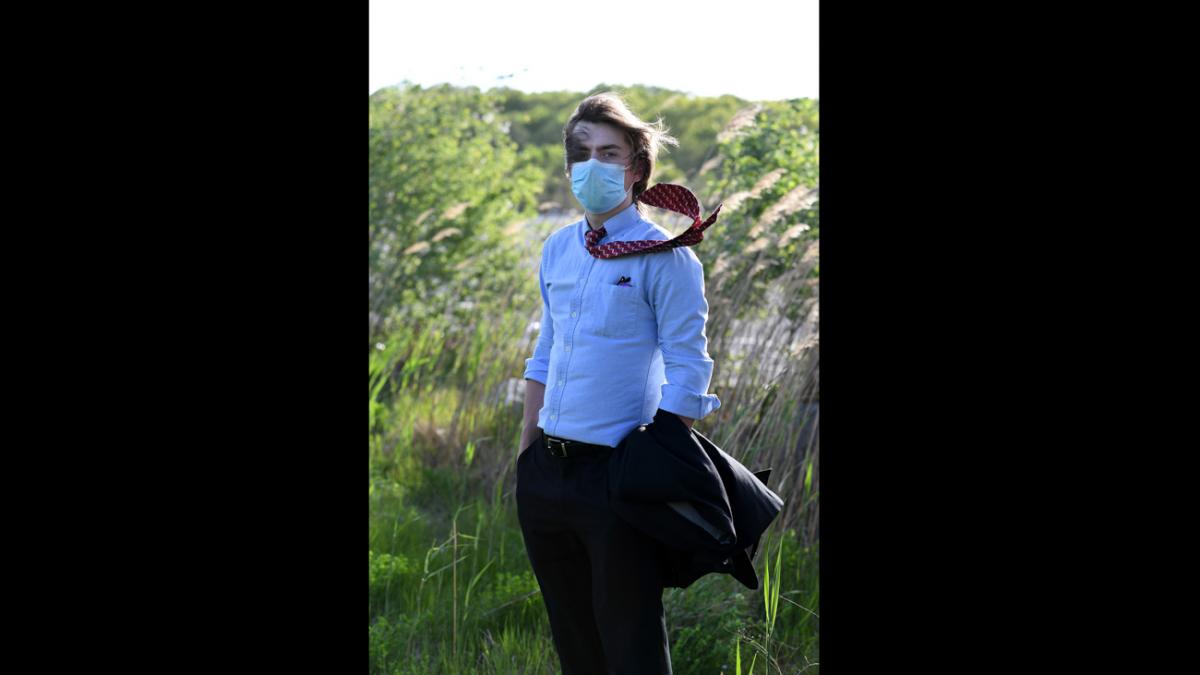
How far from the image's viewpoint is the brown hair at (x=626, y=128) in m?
2.70

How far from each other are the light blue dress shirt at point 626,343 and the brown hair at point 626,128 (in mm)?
130

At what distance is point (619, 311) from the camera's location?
260cm

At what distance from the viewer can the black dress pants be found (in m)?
2.52

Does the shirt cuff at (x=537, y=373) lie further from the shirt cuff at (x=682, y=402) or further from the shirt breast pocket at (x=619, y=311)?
the shirt cuff at (x=682, y=402)

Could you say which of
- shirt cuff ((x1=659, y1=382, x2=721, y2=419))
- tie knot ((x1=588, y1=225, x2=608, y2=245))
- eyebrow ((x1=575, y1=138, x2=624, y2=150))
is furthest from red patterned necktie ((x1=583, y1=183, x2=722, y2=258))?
shirt cuff ((x1=659, y1=382, x2=721, y2=419))

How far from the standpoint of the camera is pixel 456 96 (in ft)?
31.6

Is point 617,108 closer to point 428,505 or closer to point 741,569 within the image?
point 741,569

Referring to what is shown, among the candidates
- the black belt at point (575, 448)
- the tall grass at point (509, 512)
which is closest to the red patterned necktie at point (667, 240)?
the black belt at point (575, 448)

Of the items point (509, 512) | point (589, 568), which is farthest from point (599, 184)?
point (509, 512)

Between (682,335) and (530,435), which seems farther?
(530,435)

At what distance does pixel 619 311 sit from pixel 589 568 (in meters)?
0.69

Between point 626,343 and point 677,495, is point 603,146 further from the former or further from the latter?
point 677,495
